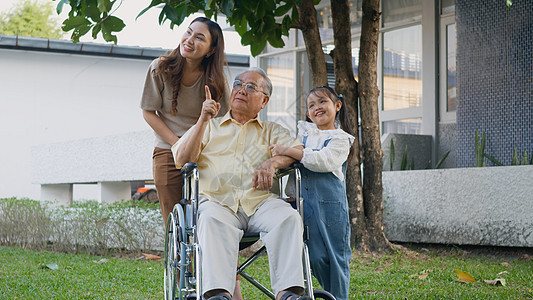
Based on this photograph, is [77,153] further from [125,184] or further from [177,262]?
[177,262]

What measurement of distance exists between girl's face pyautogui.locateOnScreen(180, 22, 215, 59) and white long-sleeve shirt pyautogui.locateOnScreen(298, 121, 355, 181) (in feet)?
2.37

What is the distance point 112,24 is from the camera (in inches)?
163

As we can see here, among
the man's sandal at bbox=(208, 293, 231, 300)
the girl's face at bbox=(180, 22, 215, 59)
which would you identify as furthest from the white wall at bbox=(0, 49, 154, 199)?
the man's sandal at bbox=(208, 293, 231, 300)

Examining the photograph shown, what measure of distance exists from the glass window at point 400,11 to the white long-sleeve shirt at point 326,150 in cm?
734

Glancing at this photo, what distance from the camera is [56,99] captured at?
1847cm

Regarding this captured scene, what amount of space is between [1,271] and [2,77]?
12743 millimetres

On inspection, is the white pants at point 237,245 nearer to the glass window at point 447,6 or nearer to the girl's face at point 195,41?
the girl's face at point 195,41

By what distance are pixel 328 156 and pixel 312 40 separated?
3.42 meters

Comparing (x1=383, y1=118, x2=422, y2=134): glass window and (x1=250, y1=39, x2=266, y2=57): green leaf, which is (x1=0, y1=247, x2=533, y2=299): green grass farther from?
(x1=383, y1=118, x2=422, y2=134): glass window

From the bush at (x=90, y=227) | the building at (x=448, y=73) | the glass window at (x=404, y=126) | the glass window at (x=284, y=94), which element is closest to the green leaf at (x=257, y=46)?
the bush at (x=90, y=227)

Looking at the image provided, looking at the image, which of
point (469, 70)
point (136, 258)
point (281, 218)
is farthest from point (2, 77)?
point (281, 218)

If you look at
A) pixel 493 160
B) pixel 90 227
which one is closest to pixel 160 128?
pixel 90 227

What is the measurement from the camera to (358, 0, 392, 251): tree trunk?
6.63m

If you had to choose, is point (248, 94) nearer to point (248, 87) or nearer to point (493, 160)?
point (248, 87)
